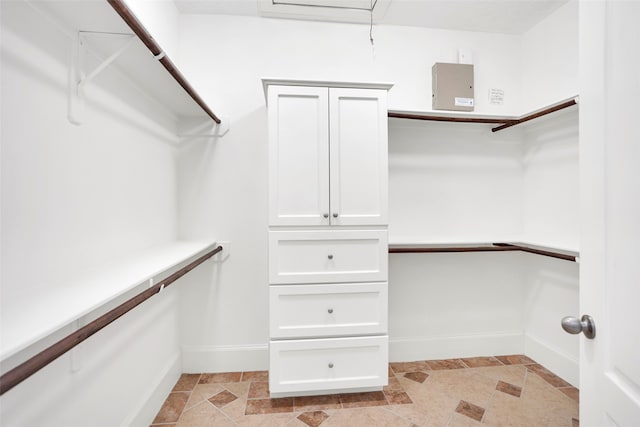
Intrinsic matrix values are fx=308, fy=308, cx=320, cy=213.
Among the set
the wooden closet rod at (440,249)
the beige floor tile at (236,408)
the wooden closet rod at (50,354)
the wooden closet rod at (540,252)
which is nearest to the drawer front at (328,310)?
the wooden closet rod at (440,249)

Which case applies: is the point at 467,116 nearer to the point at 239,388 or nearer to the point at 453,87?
the point at 453,87

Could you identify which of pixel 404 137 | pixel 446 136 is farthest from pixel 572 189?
pixel 404 137

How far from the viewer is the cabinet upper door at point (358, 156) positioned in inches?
69.1

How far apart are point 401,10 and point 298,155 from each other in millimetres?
1309

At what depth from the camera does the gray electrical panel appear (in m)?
2.18

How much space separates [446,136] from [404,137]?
13.1 inches

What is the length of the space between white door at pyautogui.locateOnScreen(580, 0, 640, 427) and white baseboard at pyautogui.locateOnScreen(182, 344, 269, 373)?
1.83 metres

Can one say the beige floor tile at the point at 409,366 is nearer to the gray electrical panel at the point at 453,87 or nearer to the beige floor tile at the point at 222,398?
the beige floor tile at the point at 222,398

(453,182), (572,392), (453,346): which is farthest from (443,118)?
(572,392)

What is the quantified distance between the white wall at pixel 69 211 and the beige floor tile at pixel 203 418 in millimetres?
176

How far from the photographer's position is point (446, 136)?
7.61 feet

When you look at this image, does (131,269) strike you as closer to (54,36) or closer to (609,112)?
(54,36)

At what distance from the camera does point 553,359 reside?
2.11 meters

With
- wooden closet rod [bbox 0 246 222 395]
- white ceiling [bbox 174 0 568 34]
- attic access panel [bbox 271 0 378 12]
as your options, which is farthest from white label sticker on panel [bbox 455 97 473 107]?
wooden closet rod [bbox 0 246 222 395]
